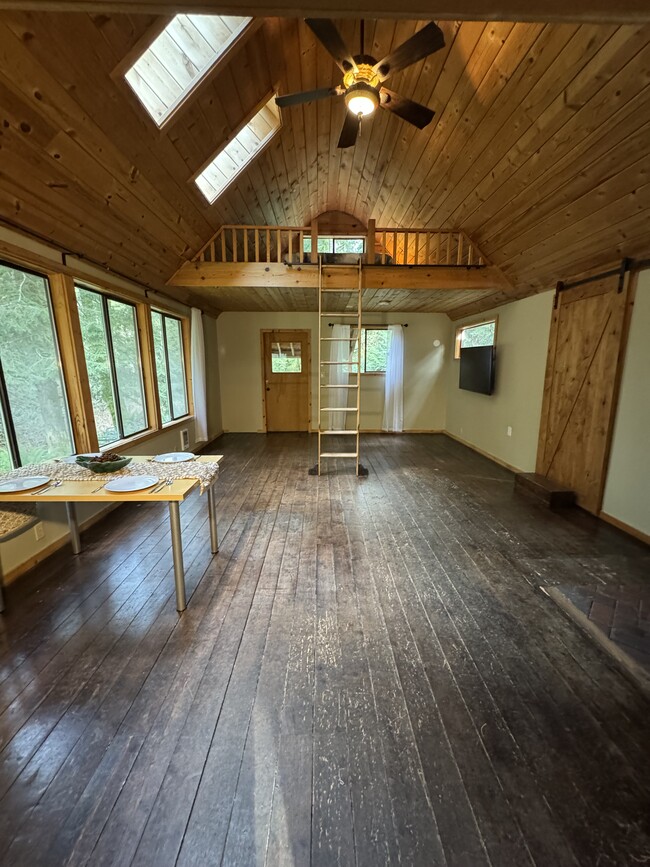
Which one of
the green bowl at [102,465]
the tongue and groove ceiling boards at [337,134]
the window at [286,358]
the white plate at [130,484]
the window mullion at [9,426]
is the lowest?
the white plate at [130,484]

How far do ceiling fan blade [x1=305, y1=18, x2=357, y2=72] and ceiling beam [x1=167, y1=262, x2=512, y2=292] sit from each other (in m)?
2.06

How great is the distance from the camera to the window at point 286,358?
6.75 metres

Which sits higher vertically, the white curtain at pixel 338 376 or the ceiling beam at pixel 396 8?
the ceiling beam at pixel 396 8

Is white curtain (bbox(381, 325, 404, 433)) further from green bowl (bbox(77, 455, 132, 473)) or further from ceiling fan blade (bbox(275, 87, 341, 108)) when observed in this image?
green bowl (bbox(77, 455, 132, 473))

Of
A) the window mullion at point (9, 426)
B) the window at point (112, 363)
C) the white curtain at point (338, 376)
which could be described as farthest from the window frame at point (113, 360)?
the white curtain at point (338, 376)

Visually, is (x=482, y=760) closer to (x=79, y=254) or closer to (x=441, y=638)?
(x=441, y=638)

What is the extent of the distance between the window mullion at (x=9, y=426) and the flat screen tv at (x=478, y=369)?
5082 mm

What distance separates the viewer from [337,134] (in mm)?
4156

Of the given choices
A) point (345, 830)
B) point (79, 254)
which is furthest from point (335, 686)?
point (79, 254)

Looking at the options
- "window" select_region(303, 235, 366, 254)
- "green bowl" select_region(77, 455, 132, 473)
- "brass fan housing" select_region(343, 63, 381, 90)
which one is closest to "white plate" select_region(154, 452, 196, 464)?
"green bowl" select_region(77, 455, 132, 473)

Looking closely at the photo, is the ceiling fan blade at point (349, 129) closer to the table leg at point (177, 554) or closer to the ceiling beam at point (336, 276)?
the ceiling beam at point (336, 276)

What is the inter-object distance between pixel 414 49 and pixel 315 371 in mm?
→ 4870

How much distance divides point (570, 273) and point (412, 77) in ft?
7.36

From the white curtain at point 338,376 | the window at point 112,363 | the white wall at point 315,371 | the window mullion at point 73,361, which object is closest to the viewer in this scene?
the window mullion at point 73,361
